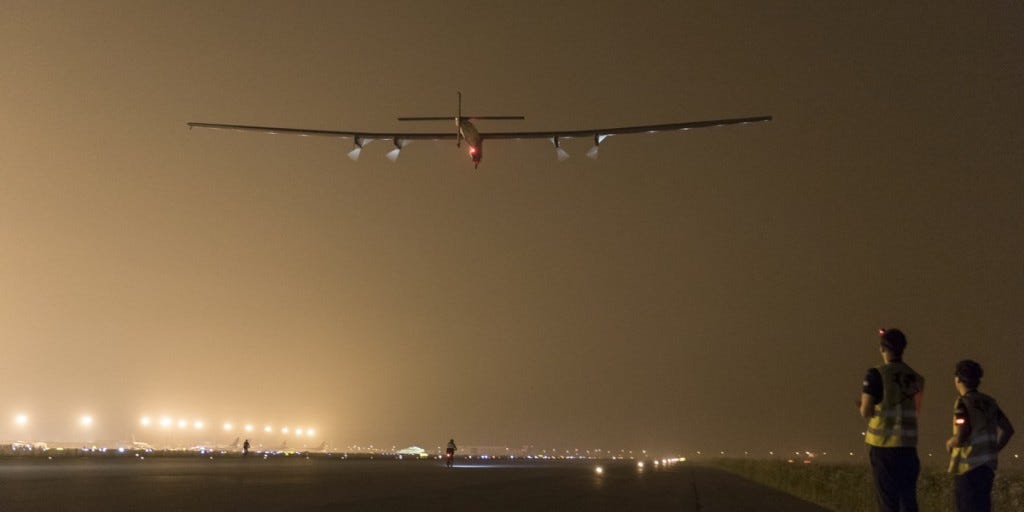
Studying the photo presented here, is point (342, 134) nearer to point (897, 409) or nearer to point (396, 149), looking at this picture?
point (396, 149)

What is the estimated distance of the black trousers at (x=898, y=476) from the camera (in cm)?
1064

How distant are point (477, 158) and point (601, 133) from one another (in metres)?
3.65

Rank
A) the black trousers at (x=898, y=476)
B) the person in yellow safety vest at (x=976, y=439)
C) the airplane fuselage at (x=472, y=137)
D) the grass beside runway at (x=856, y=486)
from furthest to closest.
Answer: the airplane fuselage at (x=472, y=137) < the grass beside runway at (x=856, y=486) < the person in yellow safety vest at (x=976, y=439) < the black trousers at (x=898, y=476)

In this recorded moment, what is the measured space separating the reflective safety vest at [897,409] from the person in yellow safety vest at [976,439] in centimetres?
79

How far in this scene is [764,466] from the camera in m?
46.1

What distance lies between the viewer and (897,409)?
421 inches

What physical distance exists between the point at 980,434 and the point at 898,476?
1.28m

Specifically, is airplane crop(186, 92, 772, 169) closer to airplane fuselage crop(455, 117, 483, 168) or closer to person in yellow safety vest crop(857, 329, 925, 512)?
airplane fuselage crop(455, 117, 483, 168)

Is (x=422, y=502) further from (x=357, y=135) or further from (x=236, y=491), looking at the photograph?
(x=357, y=135)

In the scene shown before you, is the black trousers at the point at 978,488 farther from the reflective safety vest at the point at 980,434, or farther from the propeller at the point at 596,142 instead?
the propeller at the point at 596,142

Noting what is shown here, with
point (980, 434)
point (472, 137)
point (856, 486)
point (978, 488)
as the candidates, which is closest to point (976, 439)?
point (980, 434)

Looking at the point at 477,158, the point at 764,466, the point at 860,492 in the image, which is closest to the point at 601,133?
the point at 477,158

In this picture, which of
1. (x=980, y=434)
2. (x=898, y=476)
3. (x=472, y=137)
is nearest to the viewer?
(x=898, y=476)

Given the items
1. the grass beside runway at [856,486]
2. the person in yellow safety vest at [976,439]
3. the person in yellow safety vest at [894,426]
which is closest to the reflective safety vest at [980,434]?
the person in yellow safety vest at [976,439]
